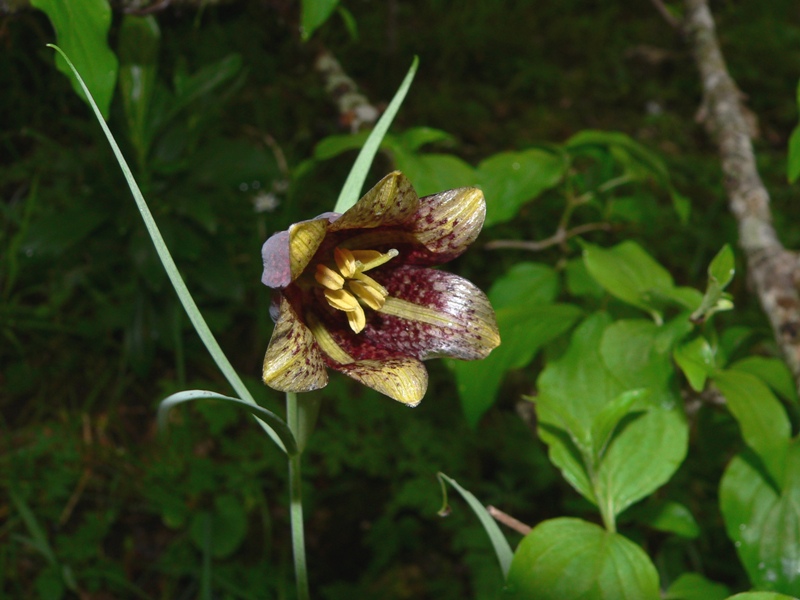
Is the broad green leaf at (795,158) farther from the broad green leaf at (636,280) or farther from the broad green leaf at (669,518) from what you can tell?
the broad green leaf at (669,518)

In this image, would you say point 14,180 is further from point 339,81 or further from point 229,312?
point 339,81

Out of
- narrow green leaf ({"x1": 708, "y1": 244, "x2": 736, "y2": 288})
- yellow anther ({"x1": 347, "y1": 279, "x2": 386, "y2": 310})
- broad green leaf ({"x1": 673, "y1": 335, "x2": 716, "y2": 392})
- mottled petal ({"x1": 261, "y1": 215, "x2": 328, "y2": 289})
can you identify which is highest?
mottled petal ({"x1": 261, "y1": 215, "x2": 328, "y2": 289})

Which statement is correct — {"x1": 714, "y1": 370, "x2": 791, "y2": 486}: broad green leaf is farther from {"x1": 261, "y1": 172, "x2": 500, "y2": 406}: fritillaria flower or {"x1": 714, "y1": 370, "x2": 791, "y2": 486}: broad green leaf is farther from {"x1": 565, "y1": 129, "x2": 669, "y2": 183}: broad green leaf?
{"x1": 565, "y1": 129, "x2": 669, "y2": 183}: broad green leaf

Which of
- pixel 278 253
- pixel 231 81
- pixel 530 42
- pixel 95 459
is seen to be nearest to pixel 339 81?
pixel 231 81

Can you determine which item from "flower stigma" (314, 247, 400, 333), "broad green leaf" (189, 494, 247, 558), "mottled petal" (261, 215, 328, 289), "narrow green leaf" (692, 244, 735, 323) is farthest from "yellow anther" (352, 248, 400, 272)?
"broad green leaf" (189, 494, 247, 558)

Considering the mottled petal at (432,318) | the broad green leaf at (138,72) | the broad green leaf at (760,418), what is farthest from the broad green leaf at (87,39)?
the broad green leaf at (760,418)

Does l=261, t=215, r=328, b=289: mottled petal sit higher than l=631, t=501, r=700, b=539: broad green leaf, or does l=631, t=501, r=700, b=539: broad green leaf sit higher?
l=261, t=215, r=328, b=289: mottled petal
